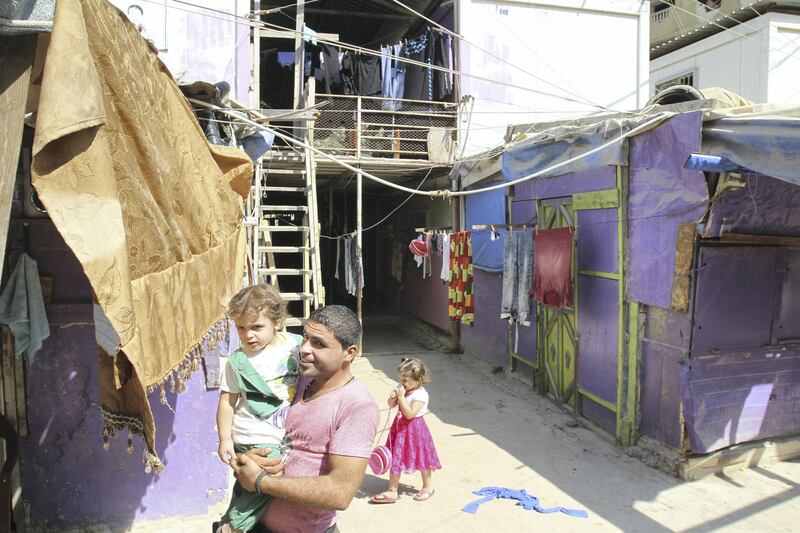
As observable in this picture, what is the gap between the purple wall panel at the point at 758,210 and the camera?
506 cm

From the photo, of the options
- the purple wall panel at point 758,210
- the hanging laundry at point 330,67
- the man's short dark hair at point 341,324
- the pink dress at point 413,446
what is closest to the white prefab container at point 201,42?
the hanging laundry at point 330,67

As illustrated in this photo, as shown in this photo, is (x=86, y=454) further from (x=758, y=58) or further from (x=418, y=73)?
(x=758, y=58)

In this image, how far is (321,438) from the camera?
1.98 metres

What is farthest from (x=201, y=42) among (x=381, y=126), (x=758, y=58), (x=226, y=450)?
(x=758, y=58)

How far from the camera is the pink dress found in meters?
4.94

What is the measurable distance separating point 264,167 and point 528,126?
450 cm

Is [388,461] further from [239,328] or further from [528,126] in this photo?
[528,126]

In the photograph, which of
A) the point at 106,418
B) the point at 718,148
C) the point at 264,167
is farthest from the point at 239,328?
the point at 264,167

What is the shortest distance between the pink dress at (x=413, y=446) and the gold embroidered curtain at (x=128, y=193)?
2.64m

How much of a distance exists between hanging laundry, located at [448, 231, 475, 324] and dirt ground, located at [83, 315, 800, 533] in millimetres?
2206

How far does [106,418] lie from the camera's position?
5.69ft

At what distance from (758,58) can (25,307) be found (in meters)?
14.4

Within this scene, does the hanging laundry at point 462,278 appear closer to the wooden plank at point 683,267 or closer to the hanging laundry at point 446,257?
the hanging laundry at point 446,257

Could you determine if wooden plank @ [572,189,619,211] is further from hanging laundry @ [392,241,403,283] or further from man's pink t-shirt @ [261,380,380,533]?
hanging laundry @ [392,241,403,283]
